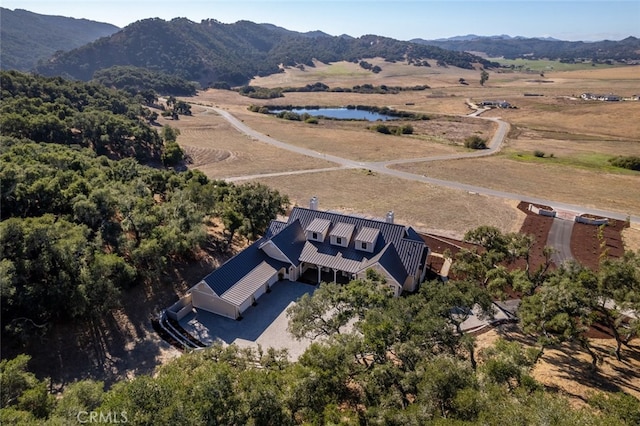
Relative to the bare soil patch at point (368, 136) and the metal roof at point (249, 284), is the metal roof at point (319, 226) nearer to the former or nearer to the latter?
the metal roof at point (249, 284)

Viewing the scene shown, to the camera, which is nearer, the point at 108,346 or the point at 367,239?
the point at 108,346

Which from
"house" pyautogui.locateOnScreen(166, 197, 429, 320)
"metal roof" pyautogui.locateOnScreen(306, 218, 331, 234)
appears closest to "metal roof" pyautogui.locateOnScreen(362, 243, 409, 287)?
"house" pyautogui.locateOnScreen(166, 197, 429, 320)

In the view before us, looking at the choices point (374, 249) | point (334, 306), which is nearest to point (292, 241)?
point (374, 249)

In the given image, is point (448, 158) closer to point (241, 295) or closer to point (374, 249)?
point (374, 249)

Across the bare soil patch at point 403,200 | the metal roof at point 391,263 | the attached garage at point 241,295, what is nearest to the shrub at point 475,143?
the bare soil patch at point 403,200

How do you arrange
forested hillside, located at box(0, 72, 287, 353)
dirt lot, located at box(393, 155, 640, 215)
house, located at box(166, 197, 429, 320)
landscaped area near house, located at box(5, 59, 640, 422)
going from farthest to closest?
1. dirt lot, located at box(393, 155, 640, 215)
2. house, located at box(166, 197, 429, 320)
3. landscaped area near house, located at box(5, 59, 640, 422)
4. forested hillside, located at box(0, 72, 287, 353)

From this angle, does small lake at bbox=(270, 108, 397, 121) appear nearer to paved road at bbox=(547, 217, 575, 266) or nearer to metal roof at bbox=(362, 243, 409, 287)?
paved road at bbox=(547, 217, 575, 266)
